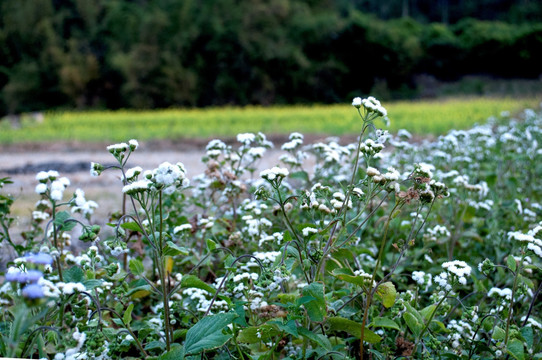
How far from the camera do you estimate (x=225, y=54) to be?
2609 cm

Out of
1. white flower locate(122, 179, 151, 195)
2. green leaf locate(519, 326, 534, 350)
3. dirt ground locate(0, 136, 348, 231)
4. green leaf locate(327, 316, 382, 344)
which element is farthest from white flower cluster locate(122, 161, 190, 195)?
dirt ground locate(0, 136, 348, 231)

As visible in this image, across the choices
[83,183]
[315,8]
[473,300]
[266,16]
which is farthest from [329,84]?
[473,300]

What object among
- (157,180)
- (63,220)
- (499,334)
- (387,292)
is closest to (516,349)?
(499,334)

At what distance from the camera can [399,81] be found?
90.7ft

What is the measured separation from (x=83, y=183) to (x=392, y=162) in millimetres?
3619

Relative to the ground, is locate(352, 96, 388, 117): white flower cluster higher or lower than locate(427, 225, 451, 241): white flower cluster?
higher

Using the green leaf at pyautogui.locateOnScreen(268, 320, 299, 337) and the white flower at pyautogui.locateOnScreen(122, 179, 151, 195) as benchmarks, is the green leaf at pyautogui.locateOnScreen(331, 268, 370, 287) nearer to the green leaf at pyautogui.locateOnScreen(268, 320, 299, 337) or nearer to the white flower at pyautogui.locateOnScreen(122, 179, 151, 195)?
the green leaf at pyautogui.locateOnScreen(268, 320, 299, 337)

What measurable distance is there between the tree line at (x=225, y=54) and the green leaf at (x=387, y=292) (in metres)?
23.9

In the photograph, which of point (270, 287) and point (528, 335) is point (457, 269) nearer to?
point (528, 335)

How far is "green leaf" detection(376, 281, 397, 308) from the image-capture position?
1.53 m

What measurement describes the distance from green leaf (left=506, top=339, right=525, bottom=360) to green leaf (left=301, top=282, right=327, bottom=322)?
1.76 feet

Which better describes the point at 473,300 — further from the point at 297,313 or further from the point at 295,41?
the point at 295,41

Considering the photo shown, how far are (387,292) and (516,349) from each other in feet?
1.24

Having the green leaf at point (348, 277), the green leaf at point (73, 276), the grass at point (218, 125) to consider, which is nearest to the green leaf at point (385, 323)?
the green leaf at point (348, 277)
